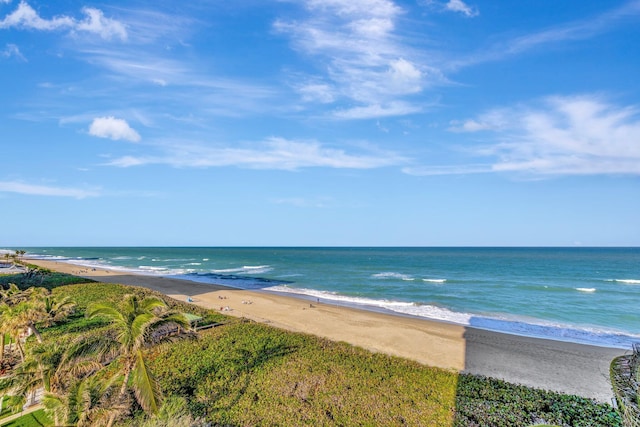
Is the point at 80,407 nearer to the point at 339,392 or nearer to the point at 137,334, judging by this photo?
the point at 137,334

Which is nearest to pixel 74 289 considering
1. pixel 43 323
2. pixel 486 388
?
pixel 43 323

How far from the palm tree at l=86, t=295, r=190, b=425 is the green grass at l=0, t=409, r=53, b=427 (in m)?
4.34

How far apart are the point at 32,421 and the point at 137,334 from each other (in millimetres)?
6960

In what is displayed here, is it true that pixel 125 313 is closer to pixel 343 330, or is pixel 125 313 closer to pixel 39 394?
pixel 39 394

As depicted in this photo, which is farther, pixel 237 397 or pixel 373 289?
pixel 373 289

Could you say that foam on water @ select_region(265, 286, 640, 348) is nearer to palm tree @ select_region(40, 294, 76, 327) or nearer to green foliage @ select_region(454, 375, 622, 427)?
green foliage @ select_region(454, 375, 622, 427)

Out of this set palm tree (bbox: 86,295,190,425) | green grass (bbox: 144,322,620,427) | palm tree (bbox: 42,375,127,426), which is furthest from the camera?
green grass (bbox: 144,322,620,427)

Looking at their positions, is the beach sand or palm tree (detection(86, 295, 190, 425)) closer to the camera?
palm tree (detection(86, 295, 190, 425))

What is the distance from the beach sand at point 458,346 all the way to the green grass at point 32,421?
16.4m

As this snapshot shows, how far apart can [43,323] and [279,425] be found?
68.7ft

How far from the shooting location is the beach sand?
19.7m

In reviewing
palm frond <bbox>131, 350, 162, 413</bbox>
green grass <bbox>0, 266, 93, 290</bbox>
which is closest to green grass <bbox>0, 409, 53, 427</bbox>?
palm frond <bbox>131, 350, 162, 413</bbox>

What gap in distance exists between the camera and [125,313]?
11.2m

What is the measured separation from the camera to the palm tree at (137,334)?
11.0 metres
